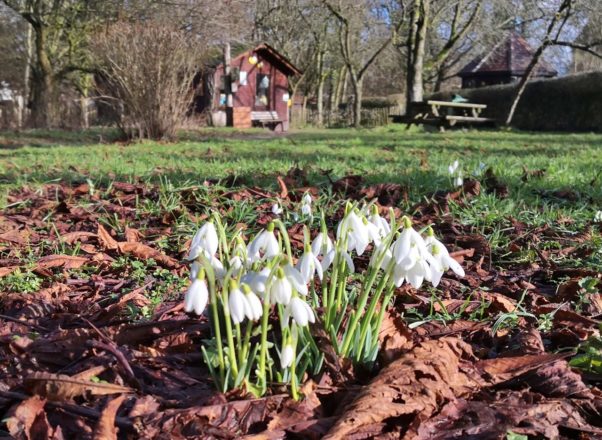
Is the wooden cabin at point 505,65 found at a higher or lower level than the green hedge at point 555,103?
higher

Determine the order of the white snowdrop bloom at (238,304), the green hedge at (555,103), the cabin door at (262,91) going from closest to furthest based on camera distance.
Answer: the white snowdrop bloom at (238,304) < the green hedge at (555,103) < the cabin door at (262,91)

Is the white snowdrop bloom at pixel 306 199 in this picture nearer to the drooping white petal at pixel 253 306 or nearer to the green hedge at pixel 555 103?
the drooping white petal at pixel 253 306

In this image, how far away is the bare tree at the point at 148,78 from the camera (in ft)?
41.0

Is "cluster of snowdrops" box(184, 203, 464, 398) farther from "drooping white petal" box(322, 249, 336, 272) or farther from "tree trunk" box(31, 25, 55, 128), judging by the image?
"tree trunk" box(31, 25, 55, 128)

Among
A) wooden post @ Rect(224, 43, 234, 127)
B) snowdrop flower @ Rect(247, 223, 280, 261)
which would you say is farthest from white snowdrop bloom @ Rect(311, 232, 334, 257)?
wooden post @ Rect(224, 43, 234, 127)

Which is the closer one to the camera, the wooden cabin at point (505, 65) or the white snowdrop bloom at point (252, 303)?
the white snowdrop bloom at point (252, 303)

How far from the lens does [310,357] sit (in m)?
1.71

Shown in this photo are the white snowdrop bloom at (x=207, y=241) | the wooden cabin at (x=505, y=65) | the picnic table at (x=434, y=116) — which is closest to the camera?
the white snowdrop bloom at (x=207, y=241)

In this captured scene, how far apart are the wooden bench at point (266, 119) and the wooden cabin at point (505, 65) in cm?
1940

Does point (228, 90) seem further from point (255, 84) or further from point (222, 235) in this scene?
point (222, 235)

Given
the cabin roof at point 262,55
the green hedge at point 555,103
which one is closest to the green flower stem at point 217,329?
the green hedge at point 555,103

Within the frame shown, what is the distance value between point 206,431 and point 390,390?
0.47 metres

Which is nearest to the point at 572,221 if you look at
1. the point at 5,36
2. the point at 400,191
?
the point at 400,191

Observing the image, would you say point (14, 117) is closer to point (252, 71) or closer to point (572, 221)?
point (252, 71)
